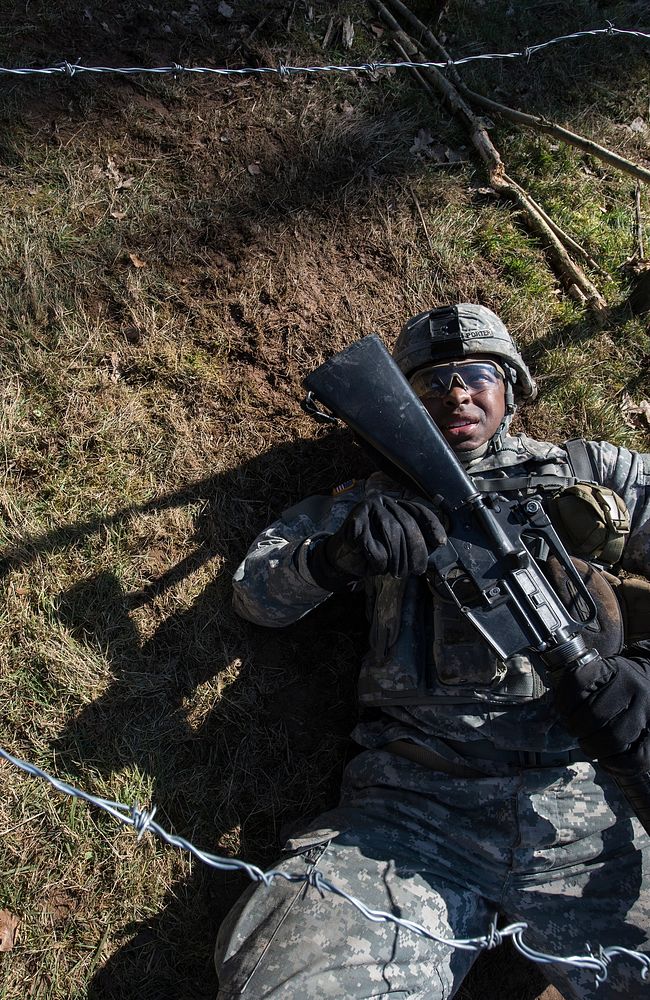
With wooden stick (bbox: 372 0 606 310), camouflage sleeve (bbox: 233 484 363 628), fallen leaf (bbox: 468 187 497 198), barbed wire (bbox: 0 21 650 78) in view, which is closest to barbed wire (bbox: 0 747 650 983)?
camouflage sleeve (bbox: 233 484 363 628)

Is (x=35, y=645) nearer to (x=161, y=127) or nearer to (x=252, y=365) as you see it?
(x=252, y=365)

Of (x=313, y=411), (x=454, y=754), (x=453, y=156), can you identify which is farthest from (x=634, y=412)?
(x=454, y=754)

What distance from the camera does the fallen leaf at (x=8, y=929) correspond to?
328cm

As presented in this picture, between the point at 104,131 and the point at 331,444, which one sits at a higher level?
the point at 104,131

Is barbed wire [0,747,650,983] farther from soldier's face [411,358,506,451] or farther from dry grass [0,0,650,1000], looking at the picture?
soldier's face [411,358,506,451]

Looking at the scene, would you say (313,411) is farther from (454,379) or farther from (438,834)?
(438,834)

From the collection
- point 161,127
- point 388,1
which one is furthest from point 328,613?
point 388,1

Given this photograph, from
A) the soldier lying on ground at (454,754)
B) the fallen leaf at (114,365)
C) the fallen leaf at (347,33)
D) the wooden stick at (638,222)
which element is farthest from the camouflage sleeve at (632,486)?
the fallen leaf at (347,33)

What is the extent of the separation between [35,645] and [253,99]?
11.1 feet

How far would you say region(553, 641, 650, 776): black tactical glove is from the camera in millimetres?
2965

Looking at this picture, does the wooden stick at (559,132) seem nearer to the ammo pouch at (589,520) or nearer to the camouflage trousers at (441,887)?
the ammo pouch at (589,520)

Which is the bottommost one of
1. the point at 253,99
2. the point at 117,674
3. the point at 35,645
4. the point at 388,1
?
the point at 117,674

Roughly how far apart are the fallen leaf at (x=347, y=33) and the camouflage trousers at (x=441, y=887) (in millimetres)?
4346

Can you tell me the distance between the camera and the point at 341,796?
12.2ft
